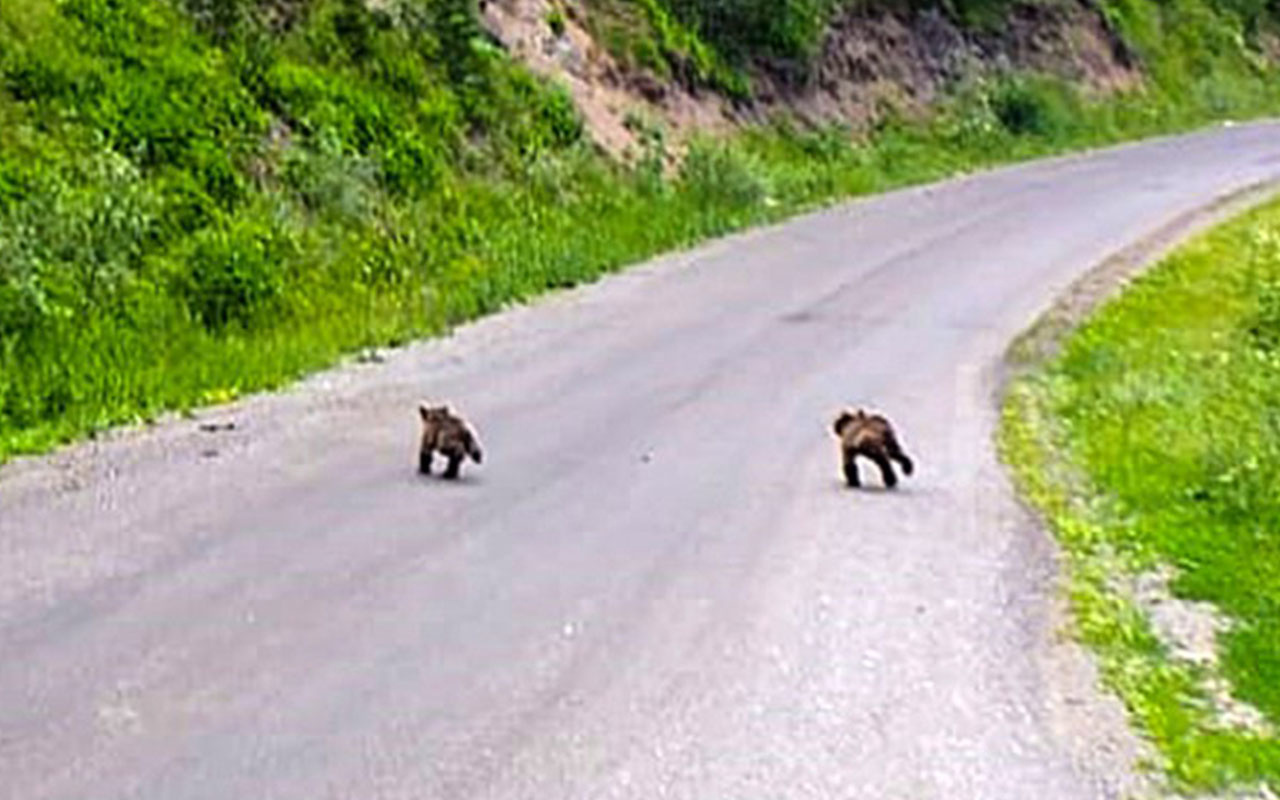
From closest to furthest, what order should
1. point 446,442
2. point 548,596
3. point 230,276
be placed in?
point 548,596
point 446,442
point 230,276

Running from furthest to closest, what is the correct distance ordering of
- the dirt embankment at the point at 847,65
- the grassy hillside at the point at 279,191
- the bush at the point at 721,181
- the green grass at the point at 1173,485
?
the dirt embankment at the point at 847,65 → the bush at the point at 721,181 → the grassy hillside at the point at 279,191 → the green grass at the point at 1173,485

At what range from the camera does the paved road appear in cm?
795

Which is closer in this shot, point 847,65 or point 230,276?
point 230,276

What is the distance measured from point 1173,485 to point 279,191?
9.14 metres

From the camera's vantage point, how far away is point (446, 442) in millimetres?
12602

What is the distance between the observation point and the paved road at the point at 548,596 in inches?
313

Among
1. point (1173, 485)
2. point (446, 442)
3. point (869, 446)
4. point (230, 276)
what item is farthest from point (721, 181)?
point (446, 442)

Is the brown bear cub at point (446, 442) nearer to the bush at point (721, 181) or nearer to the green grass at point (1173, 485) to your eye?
the green grass at point (1173, 485)

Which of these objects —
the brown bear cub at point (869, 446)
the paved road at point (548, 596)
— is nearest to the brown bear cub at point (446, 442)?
the paved road at point (548, 596)

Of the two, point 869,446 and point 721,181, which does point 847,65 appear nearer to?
point 721,181

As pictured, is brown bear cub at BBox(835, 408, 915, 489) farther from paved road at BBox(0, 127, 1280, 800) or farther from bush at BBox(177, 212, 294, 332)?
bush at BBox(177, 212, 294, 332)

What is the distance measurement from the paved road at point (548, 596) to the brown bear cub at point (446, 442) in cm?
15

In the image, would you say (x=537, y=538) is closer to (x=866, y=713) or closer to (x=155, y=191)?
(x=866, y=713)

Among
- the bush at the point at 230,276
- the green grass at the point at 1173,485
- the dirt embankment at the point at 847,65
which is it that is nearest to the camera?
the green grass at the point at 1173,485
